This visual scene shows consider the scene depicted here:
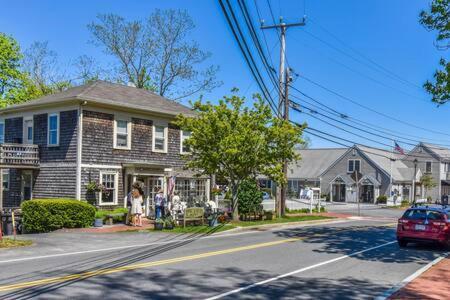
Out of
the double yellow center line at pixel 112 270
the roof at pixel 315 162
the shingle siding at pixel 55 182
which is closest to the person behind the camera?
the double yellow center line at pixel 112 270

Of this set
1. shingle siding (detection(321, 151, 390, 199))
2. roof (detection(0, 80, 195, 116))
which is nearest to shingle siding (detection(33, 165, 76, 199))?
roof (detection(0, 80, 195, 116))

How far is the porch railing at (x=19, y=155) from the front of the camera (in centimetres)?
2592

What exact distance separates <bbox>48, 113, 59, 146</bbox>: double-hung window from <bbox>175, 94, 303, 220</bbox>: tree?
6.38 m

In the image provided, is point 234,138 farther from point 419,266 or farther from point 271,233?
point 419,266

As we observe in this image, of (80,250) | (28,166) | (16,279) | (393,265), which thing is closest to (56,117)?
(28,166)

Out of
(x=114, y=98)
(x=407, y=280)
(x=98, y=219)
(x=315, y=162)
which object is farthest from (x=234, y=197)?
(x=315, y=162)

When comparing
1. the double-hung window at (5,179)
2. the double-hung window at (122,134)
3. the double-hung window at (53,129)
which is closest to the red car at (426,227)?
the double-hung window at (122,134)

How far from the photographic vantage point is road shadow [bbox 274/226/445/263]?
1545 centimetres

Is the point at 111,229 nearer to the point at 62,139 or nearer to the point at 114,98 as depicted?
the point at 62,139

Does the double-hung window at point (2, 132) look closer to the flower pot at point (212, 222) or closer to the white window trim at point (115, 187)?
the white window trim at point (115, 187)

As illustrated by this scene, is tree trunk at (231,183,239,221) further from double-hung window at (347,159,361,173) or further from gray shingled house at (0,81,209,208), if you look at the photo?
double-hung window at (347,159,361,173)

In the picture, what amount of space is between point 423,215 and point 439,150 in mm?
60745

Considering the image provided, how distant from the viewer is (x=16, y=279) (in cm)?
1049

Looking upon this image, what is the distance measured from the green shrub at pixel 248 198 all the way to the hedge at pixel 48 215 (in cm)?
1028
